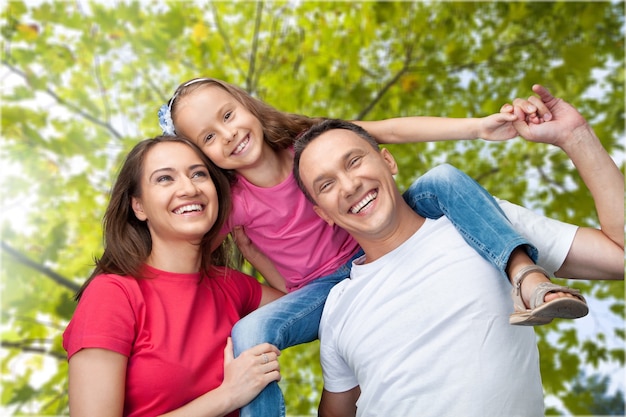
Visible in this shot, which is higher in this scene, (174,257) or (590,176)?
(174,257)

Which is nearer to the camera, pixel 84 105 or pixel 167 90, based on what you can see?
pixel 84 105

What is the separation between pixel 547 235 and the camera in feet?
6.34

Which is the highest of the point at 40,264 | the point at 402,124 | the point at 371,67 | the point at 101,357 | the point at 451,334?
the point at 371,67

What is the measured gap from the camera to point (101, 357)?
173 centimetres

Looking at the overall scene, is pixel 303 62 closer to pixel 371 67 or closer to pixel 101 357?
pixel 371 67

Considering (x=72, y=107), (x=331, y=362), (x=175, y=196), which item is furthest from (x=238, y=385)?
(x=72, y=107)

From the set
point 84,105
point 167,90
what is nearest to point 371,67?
point 167,90

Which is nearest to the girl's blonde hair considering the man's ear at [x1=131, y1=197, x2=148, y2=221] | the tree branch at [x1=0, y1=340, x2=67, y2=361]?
the man's ear at [x1=131, y1=197, x2=148, y2=221]

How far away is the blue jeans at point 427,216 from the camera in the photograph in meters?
1.77

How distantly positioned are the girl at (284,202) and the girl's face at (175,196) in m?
0.12

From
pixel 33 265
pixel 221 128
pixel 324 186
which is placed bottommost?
pixel 324 186

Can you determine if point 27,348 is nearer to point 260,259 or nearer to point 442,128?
point 260,259

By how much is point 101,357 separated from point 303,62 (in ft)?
8.15

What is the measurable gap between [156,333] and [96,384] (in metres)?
0.22
